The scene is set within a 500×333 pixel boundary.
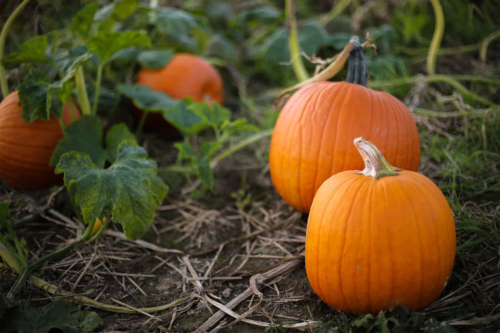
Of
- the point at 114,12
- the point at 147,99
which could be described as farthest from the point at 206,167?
the point at 114,12

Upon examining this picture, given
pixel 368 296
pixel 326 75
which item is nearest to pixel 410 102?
pixel 326 75

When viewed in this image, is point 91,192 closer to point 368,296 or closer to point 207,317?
point 207,317

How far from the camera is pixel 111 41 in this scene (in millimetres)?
2162

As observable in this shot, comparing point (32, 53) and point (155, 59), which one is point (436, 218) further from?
point (155, 59)

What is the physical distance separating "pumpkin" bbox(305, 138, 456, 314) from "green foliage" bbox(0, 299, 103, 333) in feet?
2.91

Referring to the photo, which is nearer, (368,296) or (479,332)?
(479,332)

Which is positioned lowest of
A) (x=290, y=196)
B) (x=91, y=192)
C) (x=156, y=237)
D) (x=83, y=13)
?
(x=156, y=237)

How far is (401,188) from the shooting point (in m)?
1.40

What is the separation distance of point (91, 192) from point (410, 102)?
2349 millimetres

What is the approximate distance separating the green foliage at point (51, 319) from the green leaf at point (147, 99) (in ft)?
4.48

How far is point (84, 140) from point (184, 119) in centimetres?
64

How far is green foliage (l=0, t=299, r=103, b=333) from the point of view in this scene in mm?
1400

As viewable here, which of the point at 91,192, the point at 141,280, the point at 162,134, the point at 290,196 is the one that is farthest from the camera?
the point at 162,134

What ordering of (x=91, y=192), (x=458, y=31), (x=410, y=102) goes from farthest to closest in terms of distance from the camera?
(x=458, y=31), (x=410, y=102), (x=91, y=192)
